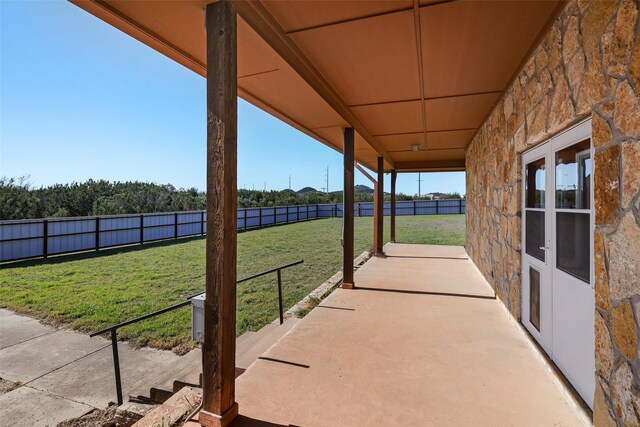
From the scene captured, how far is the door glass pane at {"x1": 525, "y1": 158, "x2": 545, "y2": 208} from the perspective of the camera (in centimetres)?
277

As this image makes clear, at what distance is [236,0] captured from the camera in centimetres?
191

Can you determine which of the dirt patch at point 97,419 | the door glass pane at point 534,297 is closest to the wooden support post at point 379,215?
the door glass pane at point 534,297

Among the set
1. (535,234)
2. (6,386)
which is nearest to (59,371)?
(6,386)

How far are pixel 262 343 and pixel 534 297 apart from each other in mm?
2756

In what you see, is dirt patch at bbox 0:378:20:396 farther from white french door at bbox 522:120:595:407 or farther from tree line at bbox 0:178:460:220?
tree line at bbox 0:178:460:220

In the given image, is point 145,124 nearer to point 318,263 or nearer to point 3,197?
point 318,263

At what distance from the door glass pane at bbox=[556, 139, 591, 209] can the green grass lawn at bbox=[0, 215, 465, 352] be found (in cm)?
379

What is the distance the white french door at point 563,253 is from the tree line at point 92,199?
14.2 meters

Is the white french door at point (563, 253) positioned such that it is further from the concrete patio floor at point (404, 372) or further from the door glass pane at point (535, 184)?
the concrete patio floor at point (404, 372)

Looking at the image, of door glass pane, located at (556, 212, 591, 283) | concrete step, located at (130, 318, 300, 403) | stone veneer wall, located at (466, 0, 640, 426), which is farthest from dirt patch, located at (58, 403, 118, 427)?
door glass pane, located at (556, 212, 591, 283)

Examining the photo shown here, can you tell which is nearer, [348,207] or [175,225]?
[348,207]

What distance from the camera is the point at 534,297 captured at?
2.94 meters

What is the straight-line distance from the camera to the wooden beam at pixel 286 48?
81.4 inches

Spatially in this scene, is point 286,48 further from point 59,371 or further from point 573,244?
point 59,371
